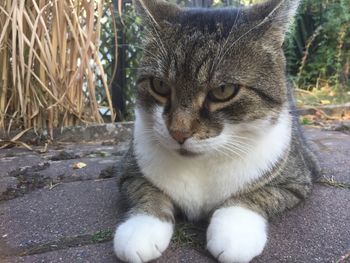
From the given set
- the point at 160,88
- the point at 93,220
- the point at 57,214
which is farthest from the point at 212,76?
the point at 57,214

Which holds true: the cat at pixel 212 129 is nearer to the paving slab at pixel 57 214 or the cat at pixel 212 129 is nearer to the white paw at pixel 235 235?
the white paw at pixel 235 235

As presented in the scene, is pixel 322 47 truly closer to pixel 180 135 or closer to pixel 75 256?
pixel 180 135

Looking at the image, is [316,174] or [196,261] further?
[316,174]

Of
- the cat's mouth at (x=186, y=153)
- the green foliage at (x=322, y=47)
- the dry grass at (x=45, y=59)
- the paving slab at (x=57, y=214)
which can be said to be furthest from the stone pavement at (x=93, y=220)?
the green foliage at (x=322, y=47)

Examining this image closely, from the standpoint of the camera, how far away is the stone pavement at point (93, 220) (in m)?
1.28

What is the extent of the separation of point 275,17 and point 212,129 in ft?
1.49

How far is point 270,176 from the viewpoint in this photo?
159 cm

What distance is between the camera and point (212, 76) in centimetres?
139

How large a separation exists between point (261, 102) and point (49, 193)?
3.11ft

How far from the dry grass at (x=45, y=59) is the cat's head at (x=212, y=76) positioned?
4.44ft

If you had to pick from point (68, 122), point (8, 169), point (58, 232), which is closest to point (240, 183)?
point (58, 232)

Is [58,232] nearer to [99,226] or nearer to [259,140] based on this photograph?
[99,226]

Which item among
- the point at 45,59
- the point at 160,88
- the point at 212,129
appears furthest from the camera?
the point at 45,59

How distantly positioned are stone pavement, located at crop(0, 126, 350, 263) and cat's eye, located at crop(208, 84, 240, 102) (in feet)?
1.40
